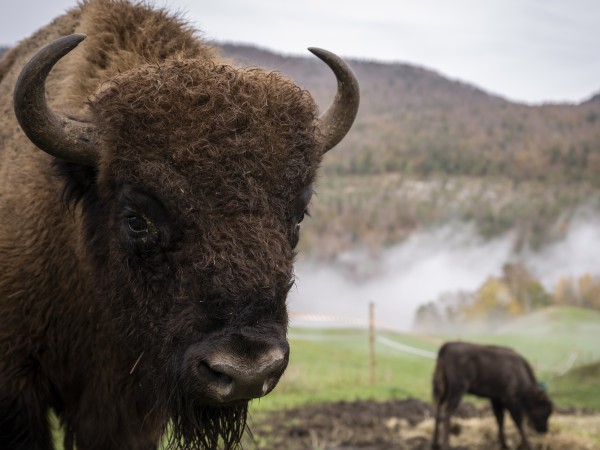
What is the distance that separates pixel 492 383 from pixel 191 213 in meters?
9.50

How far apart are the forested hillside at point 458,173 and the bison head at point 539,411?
44.5 meters

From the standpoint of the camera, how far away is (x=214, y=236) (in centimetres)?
350

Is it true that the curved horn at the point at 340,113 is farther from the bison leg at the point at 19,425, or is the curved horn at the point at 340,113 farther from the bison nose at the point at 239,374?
the bison leg at the point at 19,425

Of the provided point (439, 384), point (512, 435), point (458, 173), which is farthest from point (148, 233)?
point (458, 173)

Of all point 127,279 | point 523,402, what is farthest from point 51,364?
point 523,402

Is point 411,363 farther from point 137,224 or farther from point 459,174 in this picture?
point 459,174

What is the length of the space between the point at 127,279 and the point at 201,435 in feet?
3.18

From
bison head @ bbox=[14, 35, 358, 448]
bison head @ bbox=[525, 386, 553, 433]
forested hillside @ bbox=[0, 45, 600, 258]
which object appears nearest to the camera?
bison head @ bbox=[14, 35, 358, 448]

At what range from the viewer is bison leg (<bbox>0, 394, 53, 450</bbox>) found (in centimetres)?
436

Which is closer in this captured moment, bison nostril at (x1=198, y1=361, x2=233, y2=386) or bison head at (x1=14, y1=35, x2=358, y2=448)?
bison nostril at (x1=198, y1=361, x2=233, y2=386)

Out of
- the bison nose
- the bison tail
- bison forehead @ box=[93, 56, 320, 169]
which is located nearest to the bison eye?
bison forehead @ box=[93, 56, 320, 169]

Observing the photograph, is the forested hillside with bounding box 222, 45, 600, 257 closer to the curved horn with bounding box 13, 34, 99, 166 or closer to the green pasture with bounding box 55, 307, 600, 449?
the green pasture with bounding box 55, 307, 600, 449

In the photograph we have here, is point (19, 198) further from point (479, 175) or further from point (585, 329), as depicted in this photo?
point (479, 175)

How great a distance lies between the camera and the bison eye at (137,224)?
148 inches
